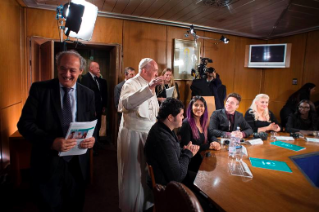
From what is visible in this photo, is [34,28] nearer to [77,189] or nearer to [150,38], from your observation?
[150,38]

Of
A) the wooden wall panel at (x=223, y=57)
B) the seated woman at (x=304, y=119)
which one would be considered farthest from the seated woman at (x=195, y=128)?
the wooden wall panel at (x=223, y=57)

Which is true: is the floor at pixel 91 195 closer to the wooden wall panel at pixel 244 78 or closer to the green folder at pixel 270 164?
the green folder at pixel 270 164

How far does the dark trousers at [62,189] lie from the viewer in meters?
1.34

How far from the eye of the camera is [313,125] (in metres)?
3.21

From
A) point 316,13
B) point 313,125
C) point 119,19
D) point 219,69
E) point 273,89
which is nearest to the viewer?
point 313,125

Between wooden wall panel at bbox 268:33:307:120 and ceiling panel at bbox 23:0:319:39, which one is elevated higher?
ceiling panel at bbox 23:0:319:39

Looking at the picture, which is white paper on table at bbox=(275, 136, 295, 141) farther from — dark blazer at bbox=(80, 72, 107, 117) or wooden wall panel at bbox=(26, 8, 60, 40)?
wooden wall panel at bbox=(26, 8, 60, 40)

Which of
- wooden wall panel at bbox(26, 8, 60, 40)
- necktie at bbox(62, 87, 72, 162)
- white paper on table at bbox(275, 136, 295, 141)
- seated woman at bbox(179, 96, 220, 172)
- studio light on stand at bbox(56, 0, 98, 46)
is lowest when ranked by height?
white paper on table at bbox(275, 136, 295, 141)

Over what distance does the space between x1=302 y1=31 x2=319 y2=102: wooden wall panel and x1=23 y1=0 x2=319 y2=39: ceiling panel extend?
0.27m

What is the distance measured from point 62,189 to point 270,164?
1632mm

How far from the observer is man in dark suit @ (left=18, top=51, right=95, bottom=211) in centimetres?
130

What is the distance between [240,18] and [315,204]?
12.4 ft

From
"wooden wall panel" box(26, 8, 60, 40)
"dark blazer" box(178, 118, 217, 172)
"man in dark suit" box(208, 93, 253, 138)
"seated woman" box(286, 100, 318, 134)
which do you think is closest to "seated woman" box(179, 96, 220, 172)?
"dark blazer" box(178, 118, 217, 172)

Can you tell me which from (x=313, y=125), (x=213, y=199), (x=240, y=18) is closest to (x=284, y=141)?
(x=313, y=125)
